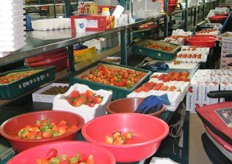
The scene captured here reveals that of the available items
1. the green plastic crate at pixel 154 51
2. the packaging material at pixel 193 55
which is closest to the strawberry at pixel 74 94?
the packaging material at pixel 193 55

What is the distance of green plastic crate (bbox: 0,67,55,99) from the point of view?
2.48 meters

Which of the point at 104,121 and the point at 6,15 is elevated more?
the point at 6,15

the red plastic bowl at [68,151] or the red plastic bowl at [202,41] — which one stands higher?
the red plastic bowl at [202,41]

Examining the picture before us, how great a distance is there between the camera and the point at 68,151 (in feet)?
4.20

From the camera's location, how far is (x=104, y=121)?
5.26 feet

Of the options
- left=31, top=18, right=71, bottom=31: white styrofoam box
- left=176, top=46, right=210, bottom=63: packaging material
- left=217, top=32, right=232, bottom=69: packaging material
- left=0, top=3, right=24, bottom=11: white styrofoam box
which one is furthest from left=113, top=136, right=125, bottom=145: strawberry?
left=217, top=32, right=232, bottom=69: packaging material

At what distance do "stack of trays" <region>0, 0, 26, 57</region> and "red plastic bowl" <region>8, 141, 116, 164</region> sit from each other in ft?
1.41

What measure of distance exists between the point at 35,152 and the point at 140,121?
0.64 m

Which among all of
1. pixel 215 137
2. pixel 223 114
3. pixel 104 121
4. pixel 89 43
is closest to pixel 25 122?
pixel 104 121

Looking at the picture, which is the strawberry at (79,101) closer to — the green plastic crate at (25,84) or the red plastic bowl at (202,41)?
the green plastic crate at (25,84)

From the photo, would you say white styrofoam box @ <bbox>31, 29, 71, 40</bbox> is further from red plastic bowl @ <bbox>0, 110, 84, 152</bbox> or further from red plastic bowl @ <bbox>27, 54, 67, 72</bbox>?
red plastic bowl @ <bbox>27, 54, 67, 72</bbox>

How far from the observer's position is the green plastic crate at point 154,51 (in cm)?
388

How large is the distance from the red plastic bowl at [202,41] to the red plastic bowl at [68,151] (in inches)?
147

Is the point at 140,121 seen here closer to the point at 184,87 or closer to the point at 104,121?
the point at 104,121
